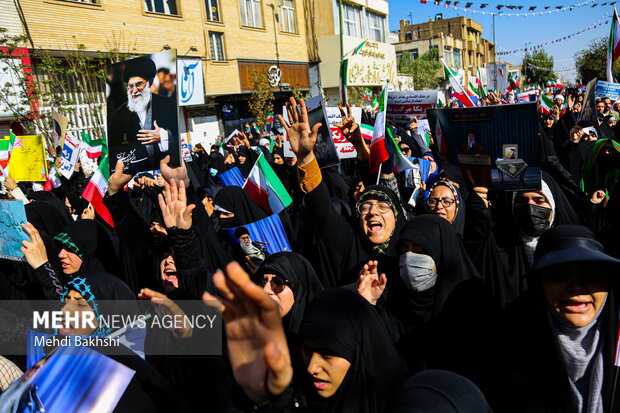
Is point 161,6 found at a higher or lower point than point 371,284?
higher

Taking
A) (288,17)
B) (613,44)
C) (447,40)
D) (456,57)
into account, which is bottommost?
(613,44)

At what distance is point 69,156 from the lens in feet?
20.4

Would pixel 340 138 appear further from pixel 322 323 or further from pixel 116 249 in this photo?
pixel 322 323

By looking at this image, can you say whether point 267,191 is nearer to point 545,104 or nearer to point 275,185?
point 275,185

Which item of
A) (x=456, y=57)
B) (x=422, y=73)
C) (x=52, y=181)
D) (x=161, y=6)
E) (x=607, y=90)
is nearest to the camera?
(x=52, y=181)

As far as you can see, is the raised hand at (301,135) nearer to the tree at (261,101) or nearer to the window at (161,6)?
the window at (161,6)

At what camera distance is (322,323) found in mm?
1716

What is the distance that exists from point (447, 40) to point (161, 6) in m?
35.8

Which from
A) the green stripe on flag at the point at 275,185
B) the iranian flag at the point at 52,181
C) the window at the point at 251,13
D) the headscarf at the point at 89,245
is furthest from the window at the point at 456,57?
the headscarf at the point at 89,245

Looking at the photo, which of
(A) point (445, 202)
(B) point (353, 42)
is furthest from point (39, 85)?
(B) point (353, 42)

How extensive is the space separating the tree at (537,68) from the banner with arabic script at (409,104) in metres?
51.6

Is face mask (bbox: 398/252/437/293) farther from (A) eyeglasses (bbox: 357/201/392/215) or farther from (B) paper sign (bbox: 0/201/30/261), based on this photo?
(B) paper sign (bbox: 0/201/30/261)

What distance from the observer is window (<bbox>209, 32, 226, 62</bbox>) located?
60.4 feet

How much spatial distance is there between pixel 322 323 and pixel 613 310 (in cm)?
99
